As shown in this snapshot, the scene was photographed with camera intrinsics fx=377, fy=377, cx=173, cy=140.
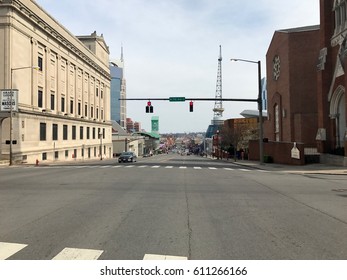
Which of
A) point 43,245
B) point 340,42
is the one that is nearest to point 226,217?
point 43,245

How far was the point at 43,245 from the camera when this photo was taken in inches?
260

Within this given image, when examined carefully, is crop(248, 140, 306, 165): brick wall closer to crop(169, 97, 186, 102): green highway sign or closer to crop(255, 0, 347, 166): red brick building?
crop(255, 0, 347, 166): red brick building

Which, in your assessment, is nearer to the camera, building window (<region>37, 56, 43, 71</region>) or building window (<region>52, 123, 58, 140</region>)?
building window (<region>37, 56, 43, 71</region>)

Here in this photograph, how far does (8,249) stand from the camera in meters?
6.36

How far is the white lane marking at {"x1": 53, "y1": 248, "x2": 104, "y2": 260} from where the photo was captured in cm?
583

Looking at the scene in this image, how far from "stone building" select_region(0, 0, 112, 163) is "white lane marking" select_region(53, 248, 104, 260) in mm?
37346

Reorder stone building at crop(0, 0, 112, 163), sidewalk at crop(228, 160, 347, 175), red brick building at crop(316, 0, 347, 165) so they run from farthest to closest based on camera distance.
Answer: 1. stone building at crop(0, 0, 112, 163)
2. red brick building at crop(316, 0, 347, 165)
3. sidewalk at crop(228, 160, 347, 175)

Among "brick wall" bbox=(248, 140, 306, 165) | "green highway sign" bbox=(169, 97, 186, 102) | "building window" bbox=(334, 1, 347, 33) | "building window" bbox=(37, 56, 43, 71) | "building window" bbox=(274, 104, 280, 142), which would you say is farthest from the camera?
"building window" bbox=(274, 104, 280, 142)

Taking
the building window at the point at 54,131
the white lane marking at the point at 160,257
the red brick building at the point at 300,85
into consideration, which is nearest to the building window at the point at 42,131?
the building window at the point at 54,131

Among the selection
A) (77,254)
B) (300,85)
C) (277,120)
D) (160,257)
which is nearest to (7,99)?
(300,85)

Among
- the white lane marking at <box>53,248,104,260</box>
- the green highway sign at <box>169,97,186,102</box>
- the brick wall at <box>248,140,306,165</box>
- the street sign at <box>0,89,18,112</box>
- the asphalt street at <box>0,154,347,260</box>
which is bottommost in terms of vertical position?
the asphalt street at <box>0,154,347,260</box>

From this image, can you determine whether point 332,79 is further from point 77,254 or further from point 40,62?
point 40,62

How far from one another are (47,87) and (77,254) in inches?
2119

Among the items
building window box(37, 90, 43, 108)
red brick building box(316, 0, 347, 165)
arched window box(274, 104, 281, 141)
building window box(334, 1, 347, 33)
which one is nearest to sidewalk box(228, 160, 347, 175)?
red brick building box(316, 0, 347, 165)
